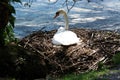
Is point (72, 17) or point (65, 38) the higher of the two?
point (65, 38)

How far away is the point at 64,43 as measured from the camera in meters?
7.52

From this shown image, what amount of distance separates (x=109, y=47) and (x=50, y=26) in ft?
13.2

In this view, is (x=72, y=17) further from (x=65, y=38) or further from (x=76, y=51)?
(x=76, y=51)

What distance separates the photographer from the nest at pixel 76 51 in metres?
7.05

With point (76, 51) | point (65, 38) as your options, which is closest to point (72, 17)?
point (65, 38)

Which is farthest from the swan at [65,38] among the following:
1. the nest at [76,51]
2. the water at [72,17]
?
the water at [72,17]

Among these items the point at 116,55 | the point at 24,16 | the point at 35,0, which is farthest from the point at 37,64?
the point at 35,0

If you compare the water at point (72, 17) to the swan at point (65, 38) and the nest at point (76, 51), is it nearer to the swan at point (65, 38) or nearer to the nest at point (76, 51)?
the nest at point (76, 51)

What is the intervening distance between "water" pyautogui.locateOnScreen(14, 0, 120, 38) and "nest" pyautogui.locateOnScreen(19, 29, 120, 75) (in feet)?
9.22

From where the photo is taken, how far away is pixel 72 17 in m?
12.3

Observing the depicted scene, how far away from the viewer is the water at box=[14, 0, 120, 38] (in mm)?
A: 11281

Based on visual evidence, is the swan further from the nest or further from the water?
the water

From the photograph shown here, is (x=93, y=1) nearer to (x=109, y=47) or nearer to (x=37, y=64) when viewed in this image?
(x=109, y=47)

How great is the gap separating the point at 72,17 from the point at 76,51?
4.99 m
